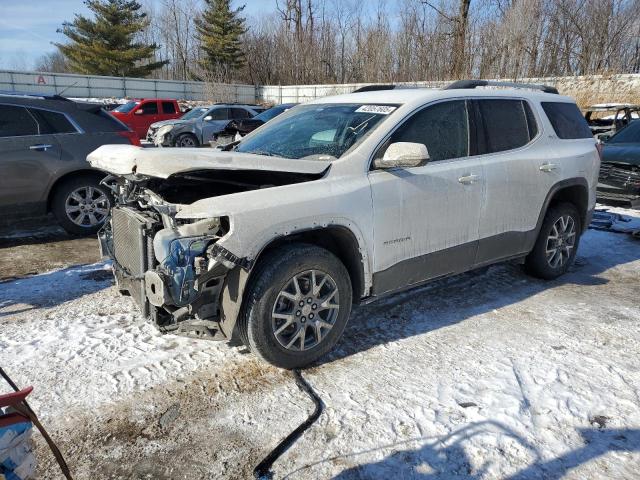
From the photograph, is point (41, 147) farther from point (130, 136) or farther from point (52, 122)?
point (130, 136)

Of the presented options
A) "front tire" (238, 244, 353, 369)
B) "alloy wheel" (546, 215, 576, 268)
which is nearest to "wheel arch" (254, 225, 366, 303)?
"front tire" (238, 244, 353, 369)

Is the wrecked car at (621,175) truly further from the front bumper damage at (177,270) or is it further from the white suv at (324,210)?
the front bumper damage at (177,270)

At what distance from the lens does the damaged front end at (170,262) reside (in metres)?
2.88

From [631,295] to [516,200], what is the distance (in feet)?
5.16

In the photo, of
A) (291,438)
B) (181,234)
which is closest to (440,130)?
(181,234)

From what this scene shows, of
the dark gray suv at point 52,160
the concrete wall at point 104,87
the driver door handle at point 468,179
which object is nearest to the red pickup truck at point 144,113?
the concrete wall at point 104,87

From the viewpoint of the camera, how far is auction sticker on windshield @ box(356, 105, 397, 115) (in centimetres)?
384

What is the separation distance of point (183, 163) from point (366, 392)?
5.90ft

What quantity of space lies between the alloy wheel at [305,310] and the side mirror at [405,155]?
90 centimetres

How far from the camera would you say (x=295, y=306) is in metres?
3.30

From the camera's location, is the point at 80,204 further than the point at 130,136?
No

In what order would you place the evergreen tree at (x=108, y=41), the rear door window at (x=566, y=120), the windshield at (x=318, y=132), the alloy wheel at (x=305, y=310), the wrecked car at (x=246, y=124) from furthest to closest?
the evergreen tree at (x=108, y=41), the wrecked car at (x=246, y=124), the rear door window at (x=566, y=120), the windshield at (x=318, y=132), the alloy wheel at (x=305, y=310)

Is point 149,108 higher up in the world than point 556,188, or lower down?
higher up

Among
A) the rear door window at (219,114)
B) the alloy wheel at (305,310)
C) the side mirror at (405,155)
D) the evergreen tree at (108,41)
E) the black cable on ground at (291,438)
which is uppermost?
the evergreen tree at (108,41)
